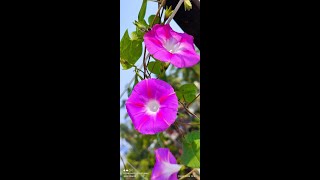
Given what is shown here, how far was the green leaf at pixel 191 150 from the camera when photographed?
1.06 m

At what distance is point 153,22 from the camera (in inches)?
42.3

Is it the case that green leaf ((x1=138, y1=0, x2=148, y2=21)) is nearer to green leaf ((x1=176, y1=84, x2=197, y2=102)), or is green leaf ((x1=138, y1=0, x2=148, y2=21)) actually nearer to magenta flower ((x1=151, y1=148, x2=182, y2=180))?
green leaf ((x1=176, y1=84, x2=197, y2=102))

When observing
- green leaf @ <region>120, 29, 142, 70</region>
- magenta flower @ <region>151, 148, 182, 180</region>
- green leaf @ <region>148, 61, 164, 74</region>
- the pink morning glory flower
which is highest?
green leaf @ <region>120, 29, 142, 70</region>

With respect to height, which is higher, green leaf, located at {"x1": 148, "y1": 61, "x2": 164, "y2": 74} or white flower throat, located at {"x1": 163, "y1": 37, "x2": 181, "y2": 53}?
white flower throat, located at {"x1": 163, "y1": 37, "x2": 181, "y2": 53}

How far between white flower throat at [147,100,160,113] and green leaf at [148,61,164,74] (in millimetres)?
91

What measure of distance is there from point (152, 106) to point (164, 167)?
0.13m

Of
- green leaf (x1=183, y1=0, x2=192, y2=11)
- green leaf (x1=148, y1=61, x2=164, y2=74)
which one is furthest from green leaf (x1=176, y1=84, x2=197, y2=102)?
green leaf (x1=183, y1=0, x2=192, y2=11)

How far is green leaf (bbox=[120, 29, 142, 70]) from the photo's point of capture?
1074 millimetres

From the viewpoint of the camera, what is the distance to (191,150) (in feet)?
3.52
